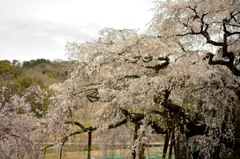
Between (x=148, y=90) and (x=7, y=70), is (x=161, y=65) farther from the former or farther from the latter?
(x=7, y=70)

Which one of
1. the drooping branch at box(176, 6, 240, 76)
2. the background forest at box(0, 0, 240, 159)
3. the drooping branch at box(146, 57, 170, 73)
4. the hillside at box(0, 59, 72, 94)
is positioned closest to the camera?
the drooping branch at box(176, 6, 240, 76)

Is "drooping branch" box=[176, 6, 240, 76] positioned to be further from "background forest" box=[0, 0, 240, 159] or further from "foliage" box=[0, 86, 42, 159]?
"foliage" box=[0, 86, 42, 159]

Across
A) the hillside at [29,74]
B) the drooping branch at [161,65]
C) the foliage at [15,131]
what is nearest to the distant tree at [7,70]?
the hillside at [29,74]

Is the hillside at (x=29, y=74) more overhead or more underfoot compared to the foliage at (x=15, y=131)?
more overhead

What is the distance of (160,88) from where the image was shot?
36.6 ft

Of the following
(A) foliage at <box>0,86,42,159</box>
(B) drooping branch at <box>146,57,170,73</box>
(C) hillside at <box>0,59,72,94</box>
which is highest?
(C) hillside at <box>0,59,72,94</box>

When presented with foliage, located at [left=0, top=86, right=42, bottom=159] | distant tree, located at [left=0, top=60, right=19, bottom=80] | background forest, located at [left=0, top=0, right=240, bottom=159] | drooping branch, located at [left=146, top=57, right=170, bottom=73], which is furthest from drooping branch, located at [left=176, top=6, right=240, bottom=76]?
distant tree, located at [left=0, top=60, right=19, bottom=80]

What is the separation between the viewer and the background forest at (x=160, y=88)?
11.2m

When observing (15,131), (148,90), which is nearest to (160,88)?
(148,90)

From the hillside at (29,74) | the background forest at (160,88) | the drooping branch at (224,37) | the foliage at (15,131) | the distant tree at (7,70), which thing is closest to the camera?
the foliage at (15,131)

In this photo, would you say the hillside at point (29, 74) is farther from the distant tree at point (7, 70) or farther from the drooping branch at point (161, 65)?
the drooping branch at point (161, 65)

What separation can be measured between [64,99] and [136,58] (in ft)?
9.37

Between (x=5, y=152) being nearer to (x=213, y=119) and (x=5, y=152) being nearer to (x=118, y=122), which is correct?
(x=118, y=122)

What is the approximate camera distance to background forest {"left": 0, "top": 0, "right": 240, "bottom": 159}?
1122 cm
